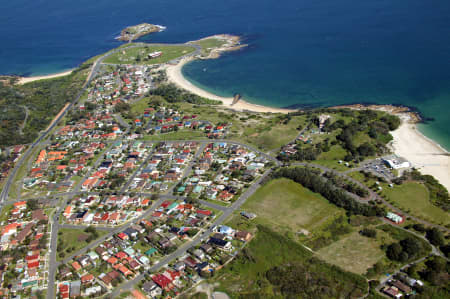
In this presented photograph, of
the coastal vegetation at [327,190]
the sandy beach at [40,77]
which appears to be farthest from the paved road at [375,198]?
the sandy beach at [40,77]

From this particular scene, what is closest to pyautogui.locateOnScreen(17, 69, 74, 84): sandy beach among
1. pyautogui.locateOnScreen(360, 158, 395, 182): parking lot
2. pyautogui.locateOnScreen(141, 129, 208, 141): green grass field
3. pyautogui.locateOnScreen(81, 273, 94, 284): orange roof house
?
pyautogui.locateOnScreen(141, 129, 208, 141): green grass field

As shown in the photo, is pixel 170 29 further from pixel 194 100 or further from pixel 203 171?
pixel 203 171

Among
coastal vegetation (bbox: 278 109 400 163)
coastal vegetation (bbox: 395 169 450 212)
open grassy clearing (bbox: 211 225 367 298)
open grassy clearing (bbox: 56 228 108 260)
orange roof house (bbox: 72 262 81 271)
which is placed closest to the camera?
open grassy clearing (bbox: 211 225 367 298)

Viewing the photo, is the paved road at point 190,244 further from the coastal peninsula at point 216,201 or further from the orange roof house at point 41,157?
the orange roof house at point 41,157

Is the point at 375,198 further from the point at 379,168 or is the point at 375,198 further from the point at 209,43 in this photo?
the point at 209,43

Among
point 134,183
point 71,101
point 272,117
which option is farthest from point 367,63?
point 71,101

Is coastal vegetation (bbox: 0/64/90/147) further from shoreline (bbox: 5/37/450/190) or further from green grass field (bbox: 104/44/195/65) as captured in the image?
shoreline (bbox: 5/37/450/190)

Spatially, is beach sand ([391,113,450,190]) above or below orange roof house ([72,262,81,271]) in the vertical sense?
above

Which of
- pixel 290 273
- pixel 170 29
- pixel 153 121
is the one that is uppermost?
pixel 170 29
